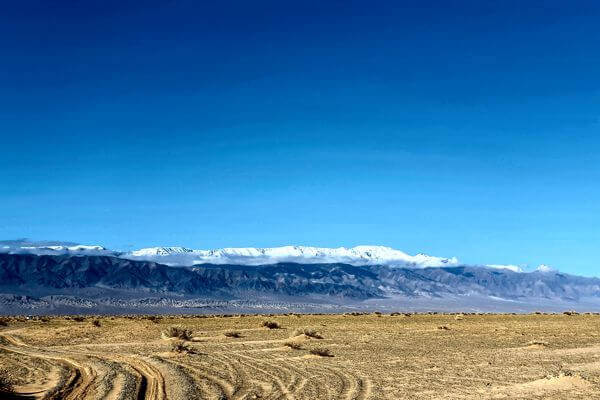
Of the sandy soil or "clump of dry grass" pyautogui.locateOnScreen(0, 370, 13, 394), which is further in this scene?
the sandy soil

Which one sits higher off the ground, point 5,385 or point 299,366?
point 299,366

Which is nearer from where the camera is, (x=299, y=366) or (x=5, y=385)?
(x=5, y=385)

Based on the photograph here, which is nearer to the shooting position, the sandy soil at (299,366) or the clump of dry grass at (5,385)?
the clump of dry grass at (5,385)

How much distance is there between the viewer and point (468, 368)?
70.3ft

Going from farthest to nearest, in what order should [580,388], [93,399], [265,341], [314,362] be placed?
[265,341] → [314,362] → [580,388] → [93,399]

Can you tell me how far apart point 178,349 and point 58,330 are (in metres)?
17.6

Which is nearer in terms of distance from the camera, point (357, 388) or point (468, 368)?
point (357, 388)

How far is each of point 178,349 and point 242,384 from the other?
25.6 feet

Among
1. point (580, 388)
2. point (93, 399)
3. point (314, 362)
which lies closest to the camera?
point (93, 399)

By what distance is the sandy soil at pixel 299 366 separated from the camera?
54.7 ft

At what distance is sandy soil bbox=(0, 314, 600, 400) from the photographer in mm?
16672

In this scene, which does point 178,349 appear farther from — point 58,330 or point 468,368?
point 58,330

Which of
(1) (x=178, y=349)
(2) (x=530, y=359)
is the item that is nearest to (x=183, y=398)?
(1) (x=178, y=349)

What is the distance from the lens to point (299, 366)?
21766 mm
